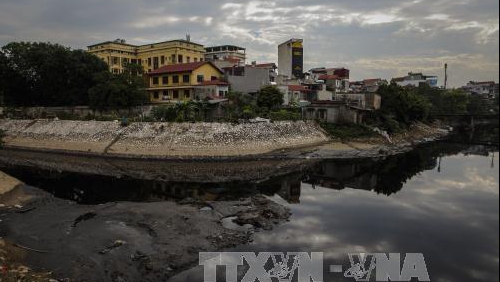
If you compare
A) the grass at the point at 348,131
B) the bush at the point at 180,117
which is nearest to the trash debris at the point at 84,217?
the bush at the point at 180,117

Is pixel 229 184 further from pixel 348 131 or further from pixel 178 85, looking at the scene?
pixel 178 85

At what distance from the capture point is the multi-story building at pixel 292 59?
83.8 meters

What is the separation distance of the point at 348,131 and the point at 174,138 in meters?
23.7

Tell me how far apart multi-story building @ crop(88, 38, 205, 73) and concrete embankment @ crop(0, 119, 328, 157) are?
1186 inches

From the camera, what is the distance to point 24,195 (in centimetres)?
2578

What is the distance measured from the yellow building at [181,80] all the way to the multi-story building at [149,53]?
502 inches

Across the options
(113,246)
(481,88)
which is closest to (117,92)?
(113,246)

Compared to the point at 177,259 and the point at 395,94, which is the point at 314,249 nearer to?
the point at 177,259

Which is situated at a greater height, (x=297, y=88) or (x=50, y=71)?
(x=50, y=71)

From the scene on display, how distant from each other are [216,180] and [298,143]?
17038mm

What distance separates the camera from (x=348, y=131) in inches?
2047

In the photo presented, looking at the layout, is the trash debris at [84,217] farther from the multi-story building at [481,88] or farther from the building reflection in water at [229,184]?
the multi-story building at [481,88]

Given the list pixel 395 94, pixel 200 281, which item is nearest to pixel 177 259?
pixel 200 281

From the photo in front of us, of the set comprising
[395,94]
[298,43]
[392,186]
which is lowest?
[392,186]
